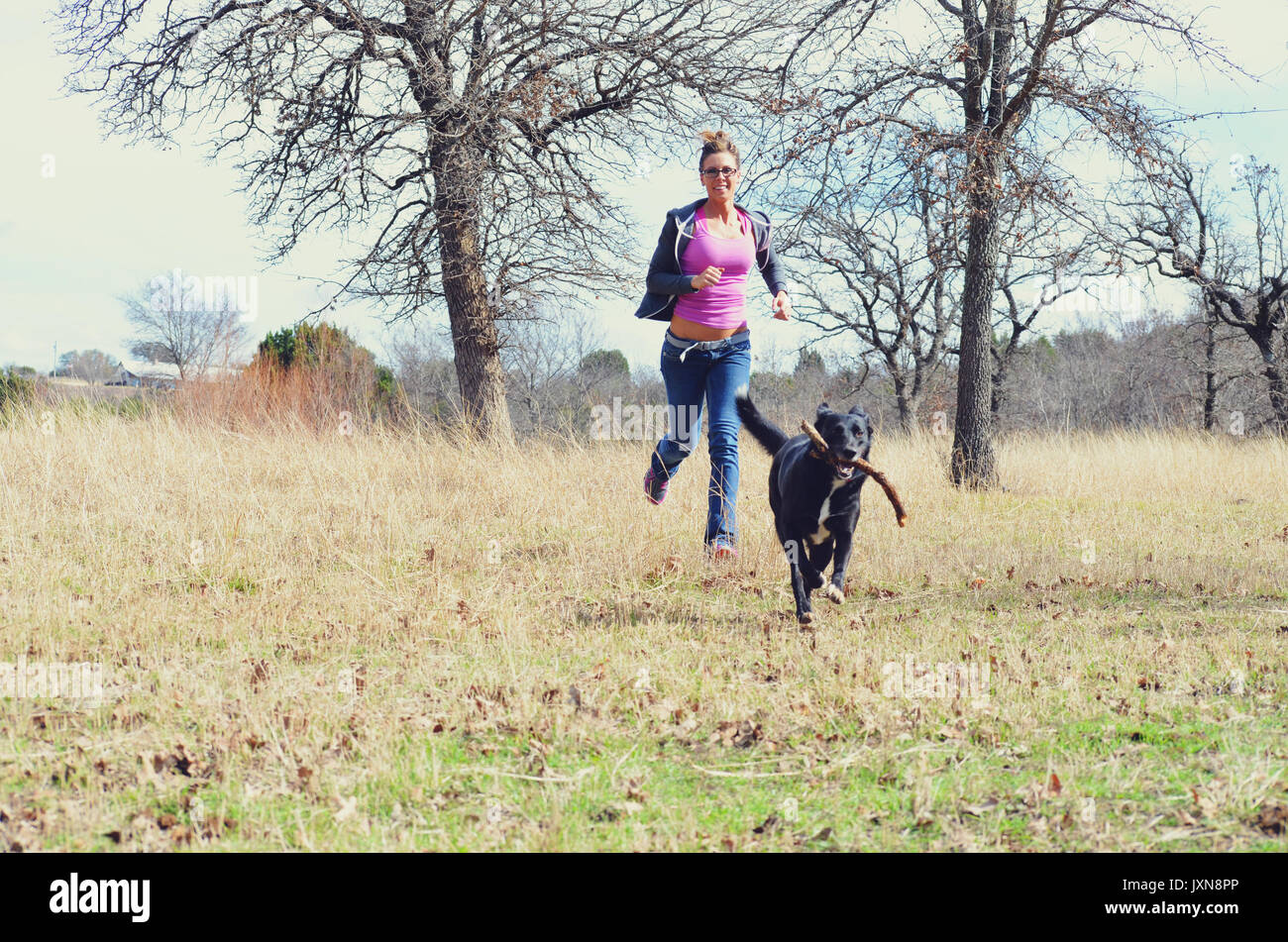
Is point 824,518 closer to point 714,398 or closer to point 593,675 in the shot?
point 714,398

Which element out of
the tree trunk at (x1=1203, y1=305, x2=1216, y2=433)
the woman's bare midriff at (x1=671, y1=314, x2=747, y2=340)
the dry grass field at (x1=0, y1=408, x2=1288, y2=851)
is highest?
the tree trunk at (x1=1203, y1=305, x2=1216, y2=433)

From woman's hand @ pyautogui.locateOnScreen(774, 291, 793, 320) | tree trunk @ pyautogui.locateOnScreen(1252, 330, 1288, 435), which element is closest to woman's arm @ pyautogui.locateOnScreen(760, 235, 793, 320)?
woman's hand @ pyautogui.locateOnScreen(774, 291, 793, 320)

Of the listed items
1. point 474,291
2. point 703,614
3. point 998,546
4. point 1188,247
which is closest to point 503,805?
point 703,614

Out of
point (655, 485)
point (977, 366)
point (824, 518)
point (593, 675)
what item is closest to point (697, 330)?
point (655, 485)

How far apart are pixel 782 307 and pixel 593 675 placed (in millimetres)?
2364

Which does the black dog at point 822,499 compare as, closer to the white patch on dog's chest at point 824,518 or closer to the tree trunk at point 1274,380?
the white patch on dog's chest at point 824,518

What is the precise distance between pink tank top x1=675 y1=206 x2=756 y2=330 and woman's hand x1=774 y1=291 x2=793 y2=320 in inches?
8.7

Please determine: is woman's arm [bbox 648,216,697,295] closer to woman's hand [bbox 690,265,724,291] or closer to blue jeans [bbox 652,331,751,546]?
woman's hand [bbox 690,265,724,291]

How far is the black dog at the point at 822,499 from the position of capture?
177 inches

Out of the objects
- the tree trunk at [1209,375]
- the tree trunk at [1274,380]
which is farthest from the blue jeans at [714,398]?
the tree trunk at [1209,375]

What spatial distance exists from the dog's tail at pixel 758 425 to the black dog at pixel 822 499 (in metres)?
0.56

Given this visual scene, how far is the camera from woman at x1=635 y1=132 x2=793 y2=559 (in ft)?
16.9
